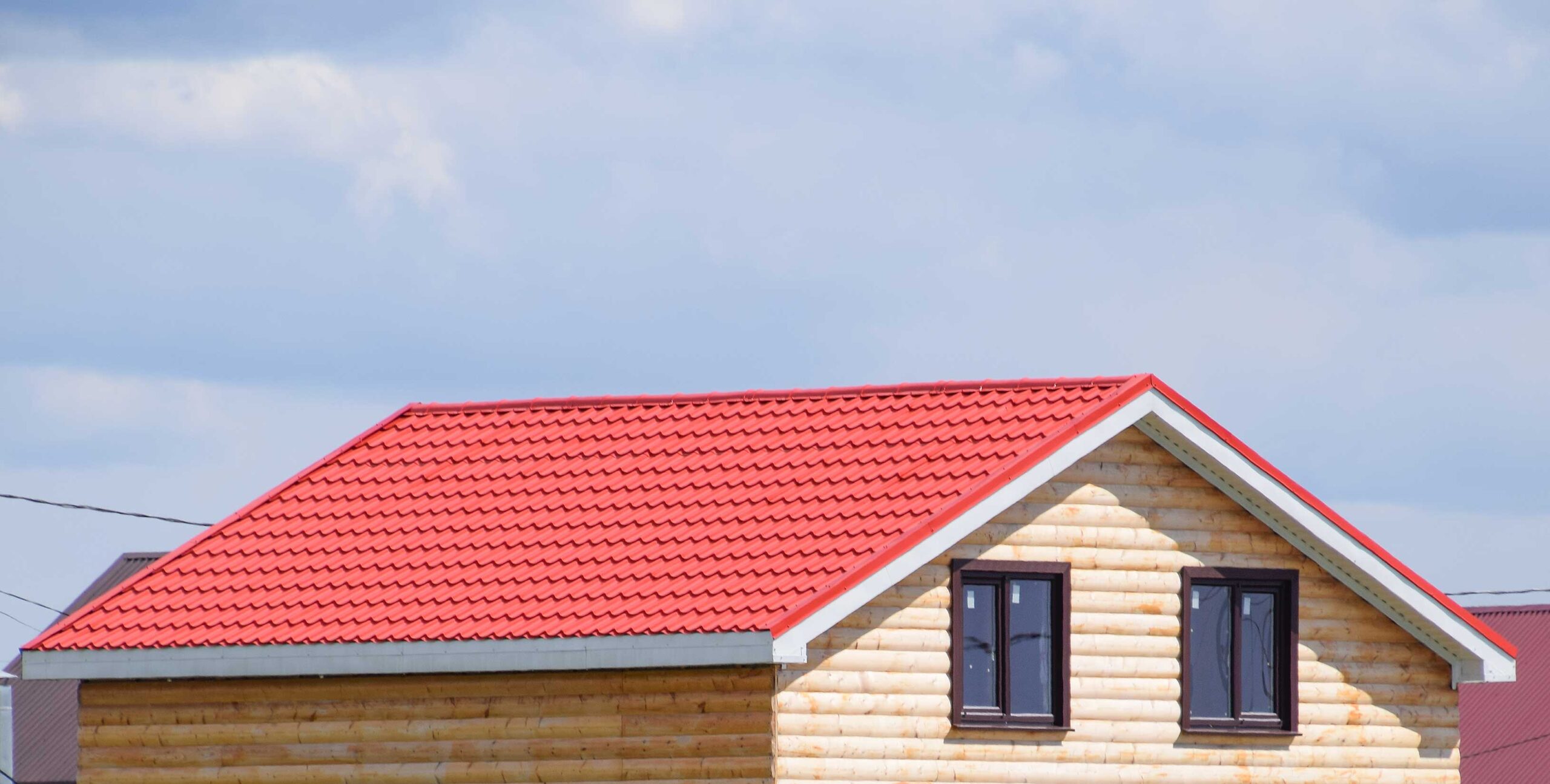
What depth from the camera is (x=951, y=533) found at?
21.3m

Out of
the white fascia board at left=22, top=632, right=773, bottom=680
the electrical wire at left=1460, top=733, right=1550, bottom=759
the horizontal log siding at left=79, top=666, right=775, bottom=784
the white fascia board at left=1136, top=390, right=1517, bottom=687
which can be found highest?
the white fascia board at left=1136, top=390, right=1517, bottom=687

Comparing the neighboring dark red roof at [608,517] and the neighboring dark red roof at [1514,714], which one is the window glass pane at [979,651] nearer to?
the neighboring dark red roof at [608,517]

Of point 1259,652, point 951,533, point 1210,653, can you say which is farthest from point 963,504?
point 1259,652

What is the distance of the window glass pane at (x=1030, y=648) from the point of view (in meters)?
22.2

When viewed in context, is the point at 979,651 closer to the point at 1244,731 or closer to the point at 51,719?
the point at 1244,731

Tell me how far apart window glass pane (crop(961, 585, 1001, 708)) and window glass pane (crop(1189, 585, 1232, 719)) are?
2.19 meters

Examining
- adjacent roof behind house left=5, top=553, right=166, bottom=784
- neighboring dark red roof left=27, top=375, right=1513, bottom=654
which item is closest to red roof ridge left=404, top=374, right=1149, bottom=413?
neighboring dark red roof left=27, top=375, right=1513, bottom=654

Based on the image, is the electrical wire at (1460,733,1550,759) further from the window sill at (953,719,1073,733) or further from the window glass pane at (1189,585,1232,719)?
the window sill at (953,719,1073,733)

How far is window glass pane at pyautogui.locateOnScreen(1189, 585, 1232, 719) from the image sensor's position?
912 inches

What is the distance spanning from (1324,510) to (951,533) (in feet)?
→ 13.8

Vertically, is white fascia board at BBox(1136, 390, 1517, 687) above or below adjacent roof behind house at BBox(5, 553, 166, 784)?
above

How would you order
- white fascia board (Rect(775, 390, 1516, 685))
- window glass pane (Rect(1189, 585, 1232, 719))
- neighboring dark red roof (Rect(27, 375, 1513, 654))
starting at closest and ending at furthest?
white fascia board (Rect(775, 390, 1516, 685)) → neighboring dark red roof (Rect(27, 375, 1513, 654)) → window glass pane (Rect(1189, 585, 1232, 719))

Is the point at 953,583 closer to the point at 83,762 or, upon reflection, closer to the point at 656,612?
the point at 656,612

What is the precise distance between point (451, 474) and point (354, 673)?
3.49 metres
